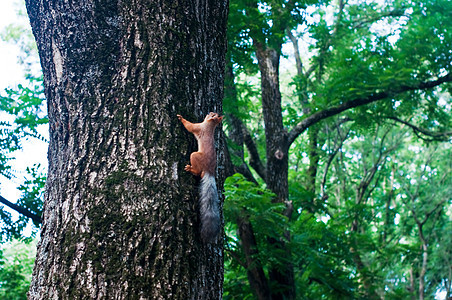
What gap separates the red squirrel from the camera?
1957 mm

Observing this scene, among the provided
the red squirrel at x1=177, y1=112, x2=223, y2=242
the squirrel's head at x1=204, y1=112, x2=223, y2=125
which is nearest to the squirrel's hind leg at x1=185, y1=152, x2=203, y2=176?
the red squirrel at x1=177, y1=112, x2=223, y2=242

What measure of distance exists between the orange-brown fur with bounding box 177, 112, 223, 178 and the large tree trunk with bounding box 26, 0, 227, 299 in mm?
40

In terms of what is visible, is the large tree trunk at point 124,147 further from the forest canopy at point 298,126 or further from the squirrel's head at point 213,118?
the forest canopy at point 298,126

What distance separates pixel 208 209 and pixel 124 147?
0.50 m

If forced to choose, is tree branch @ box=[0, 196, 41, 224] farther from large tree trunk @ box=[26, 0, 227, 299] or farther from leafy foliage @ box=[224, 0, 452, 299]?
large tree trunk @ box=[26, 0, 227, 299]

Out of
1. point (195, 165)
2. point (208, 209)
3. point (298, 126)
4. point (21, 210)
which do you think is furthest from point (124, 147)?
point (298, 126)

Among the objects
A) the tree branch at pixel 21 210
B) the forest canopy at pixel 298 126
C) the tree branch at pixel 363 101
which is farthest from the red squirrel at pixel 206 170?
the tree branch at pixel 363 101

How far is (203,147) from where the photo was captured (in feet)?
6.98

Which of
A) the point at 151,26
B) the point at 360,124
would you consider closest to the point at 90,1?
the point at 151,26

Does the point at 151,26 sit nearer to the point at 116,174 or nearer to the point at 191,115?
the point at 191,115

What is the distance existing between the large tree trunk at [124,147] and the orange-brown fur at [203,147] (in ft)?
0.13

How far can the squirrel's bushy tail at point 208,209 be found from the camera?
195cm

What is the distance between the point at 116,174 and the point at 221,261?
687 mm

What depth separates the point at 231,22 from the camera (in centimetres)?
577
